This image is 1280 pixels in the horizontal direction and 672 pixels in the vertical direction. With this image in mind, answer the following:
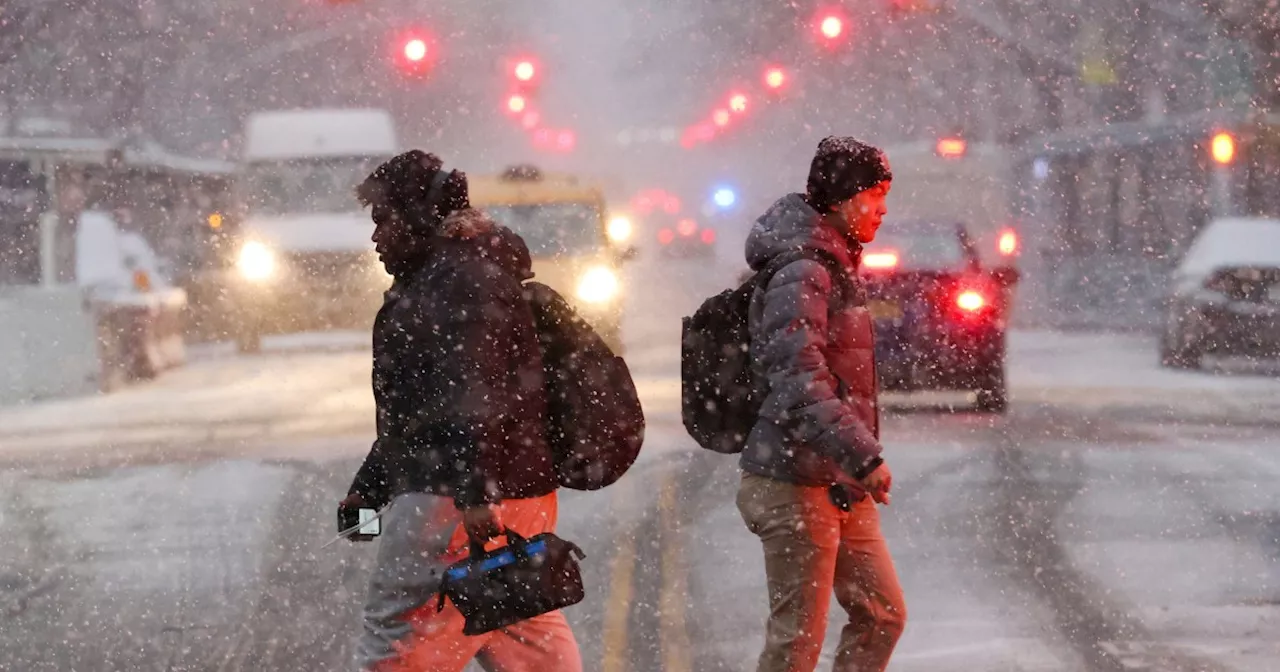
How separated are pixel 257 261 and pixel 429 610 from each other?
17905mm

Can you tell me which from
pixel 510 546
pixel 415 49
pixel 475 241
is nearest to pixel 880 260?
pixel 475 241

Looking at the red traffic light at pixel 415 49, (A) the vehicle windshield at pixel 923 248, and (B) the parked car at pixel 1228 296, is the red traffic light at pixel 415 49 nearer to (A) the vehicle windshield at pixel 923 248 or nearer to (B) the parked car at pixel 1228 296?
(B) the parked car at pixel 1228 296

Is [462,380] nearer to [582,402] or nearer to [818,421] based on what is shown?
[582,402]

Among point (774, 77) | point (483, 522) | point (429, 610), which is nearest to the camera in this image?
point (483, 522)

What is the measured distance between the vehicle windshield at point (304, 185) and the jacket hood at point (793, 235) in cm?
1792

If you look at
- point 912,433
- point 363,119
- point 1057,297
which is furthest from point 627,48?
point 912,433

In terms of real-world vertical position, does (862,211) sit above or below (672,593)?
above

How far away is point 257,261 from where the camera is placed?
71.4 ft

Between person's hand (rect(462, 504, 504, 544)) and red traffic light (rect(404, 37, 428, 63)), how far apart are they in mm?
19118

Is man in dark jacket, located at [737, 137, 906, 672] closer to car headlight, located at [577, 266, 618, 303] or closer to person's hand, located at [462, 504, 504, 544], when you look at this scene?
person's hand, located at [462, 504, 504, 544]

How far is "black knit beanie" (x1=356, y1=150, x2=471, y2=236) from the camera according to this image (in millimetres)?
4441

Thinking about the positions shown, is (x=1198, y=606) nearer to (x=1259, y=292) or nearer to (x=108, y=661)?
(x=108, y=661)

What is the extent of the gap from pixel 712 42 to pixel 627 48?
10548 millimetres

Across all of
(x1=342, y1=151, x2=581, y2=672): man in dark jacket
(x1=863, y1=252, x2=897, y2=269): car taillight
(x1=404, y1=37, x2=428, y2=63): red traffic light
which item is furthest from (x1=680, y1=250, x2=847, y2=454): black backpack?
(x1=404, y1=37, x2=428, y2=63): red traffic light
